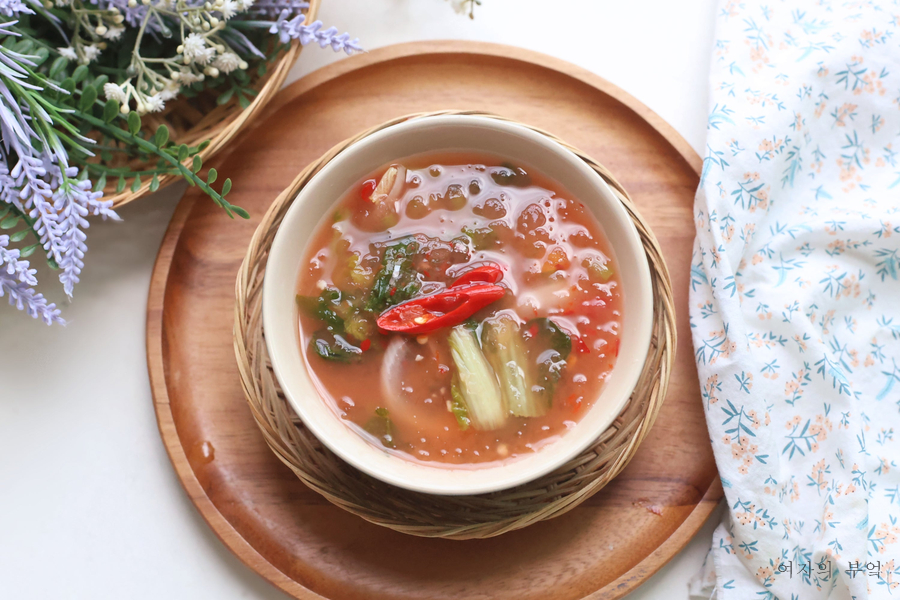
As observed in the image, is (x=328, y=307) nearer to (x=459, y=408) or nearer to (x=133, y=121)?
(x=459, y=408)

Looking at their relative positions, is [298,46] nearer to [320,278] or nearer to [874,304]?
[320,278]

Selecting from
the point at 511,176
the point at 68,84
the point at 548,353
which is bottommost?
the point at 548,353

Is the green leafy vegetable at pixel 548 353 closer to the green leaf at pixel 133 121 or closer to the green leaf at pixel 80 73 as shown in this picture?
the green leaf at pixel 133 121

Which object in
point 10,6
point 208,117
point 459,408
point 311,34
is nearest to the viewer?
point 10,6

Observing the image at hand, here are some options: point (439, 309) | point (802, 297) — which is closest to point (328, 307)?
point (439, 309)

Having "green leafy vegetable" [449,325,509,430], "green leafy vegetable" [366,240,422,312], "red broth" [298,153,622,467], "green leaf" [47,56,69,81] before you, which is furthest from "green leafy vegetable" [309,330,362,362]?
"green leaf" [47,56,69,81]

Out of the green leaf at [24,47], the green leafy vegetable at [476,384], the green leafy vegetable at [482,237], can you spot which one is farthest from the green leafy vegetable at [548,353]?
the green leaf at [24,47]
